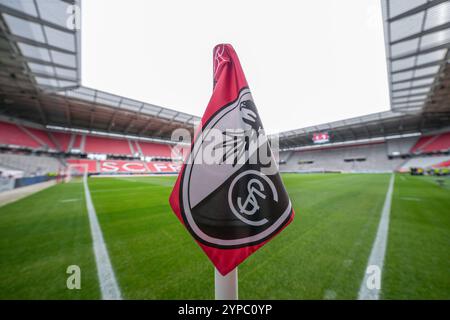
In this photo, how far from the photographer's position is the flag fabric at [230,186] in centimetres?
84

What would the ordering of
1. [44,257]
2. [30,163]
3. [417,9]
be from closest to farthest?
[44,257], [417,9], [30,163]

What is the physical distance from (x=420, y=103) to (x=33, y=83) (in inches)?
1453

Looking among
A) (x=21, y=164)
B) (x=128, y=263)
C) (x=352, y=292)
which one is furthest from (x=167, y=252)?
(x=21, y=164)

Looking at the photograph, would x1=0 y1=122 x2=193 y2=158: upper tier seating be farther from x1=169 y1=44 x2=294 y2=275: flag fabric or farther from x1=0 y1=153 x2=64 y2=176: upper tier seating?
x1=169 y1=44 x2=294 y2=275: flag fabric

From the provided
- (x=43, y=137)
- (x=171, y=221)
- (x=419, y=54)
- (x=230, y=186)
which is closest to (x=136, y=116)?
(x=43, y=137)

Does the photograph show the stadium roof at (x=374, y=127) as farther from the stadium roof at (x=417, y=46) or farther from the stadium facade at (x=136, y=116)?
the stadium roof at (x=417, y=46)

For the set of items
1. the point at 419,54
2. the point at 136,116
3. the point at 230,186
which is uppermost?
the point at 136,116

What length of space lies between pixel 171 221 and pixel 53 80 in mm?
16787

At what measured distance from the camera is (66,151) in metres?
27.0

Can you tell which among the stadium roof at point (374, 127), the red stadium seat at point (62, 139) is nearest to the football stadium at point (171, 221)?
the stadium roof at point (374, 127)

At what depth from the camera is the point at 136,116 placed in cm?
2450

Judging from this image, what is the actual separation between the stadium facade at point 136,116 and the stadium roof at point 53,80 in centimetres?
5

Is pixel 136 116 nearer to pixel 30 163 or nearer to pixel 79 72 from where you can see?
pixel 79 72
